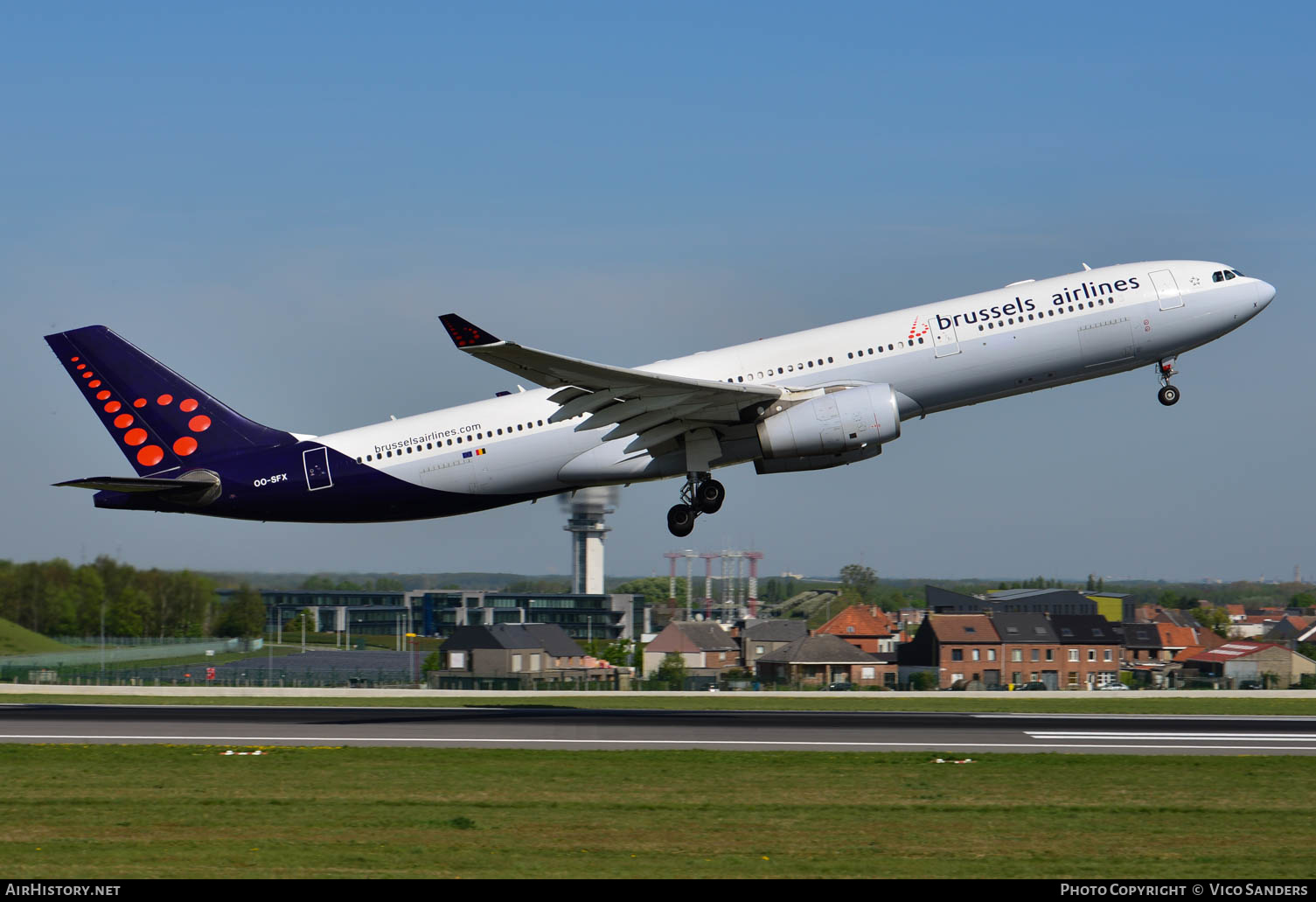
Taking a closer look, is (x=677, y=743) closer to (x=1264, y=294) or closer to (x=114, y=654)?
(x=1264, y=294)

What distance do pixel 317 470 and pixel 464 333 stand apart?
9.18 m

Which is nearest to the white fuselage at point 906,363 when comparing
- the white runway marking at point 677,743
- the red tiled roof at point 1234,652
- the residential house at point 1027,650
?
the white runway marking at point 677,743

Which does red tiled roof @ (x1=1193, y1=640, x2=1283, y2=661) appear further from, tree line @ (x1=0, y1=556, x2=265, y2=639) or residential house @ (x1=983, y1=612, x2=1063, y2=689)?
tree line @ (x1=0, y1=556, x2=265, y2=639)

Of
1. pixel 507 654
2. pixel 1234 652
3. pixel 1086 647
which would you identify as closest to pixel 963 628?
pixel 1086 647

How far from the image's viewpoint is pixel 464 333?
94.4 ft

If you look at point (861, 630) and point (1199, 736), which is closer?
point (1199, 736)

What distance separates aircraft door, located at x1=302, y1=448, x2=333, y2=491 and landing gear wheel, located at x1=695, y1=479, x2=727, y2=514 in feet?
32.2

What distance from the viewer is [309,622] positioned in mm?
108375

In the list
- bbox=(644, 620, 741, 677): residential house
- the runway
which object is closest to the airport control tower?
bbox=(644, 620, 741, 677): residential house

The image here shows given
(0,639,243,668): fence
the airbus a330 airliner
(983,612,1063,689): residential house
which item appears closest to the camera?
the airbus a330 airliner

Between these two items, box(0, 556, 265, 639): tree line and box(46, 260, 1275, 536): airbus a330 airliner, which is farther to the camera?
box(0, 556, 265, 639): tree line

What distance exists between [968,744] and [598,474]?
1184 cm

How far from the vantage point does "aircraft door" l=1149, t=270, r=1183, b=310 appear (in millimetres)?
34531
